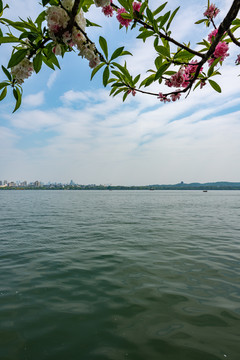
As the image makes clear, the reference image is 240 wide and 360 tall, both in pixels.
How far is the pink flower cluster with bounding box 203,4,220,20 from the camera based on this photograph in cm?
283

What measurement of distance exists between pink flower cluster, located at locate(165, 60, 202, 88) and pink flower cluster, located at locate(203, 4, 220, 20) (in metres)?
0.63

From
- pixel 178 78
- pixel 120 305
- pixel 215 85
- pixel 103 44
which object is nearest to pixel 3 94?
pixel 103 44

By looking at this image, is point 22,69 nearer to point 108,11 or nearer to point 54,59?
point 54,59

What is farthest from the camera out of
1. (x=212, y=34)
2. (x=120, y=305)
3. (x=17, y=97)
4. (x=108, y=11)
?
(x=120, y=305)

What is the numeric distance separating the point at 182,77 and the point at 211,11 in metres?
0.96

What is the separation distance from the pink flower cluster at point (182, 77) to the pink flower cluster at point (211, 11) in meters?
0.63

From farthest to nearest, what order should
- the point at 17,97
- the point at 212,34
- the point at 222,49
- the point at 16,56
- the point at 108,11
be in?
1. the point at 212,34
2. the point at 222,49
3. the point at 108,11
4. the point at 17,97
5. the point at 16,56

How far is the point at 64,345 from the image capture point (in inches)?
117

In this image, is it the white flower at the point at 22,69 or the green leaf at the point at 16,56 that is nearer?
the green leaf at the point at 16,56

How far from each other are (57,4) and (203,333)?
4773 millimetres

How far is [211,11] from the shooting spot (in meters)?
2.85

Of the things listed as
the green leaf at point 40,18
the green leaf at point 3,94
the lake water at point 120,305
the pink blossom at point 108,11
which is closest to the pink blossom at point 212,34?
the pink blossom at point 108,11

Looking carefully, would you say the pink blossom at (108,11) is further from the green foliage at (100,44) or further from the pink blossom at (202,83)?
the pink blossom at (202,83)

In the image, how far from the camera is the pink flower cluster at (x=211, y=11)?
283cm
